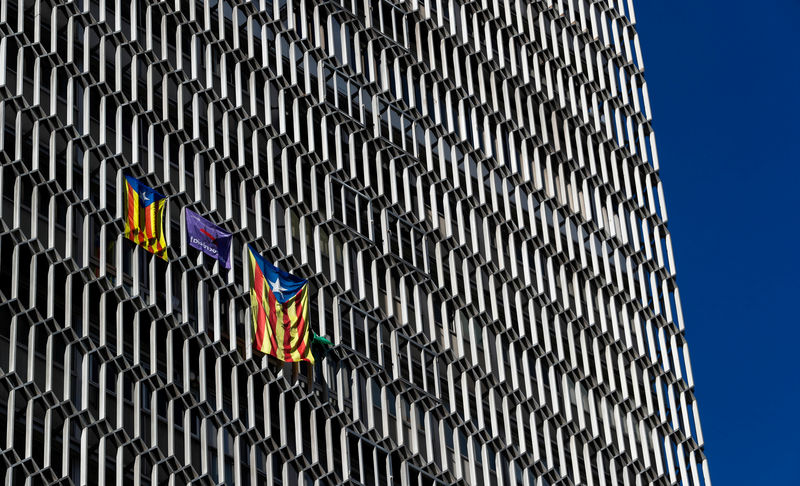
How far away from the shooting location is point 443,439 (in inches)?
3634

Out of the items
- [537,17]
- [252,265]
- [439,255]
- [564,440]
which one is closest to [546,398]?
[564,440]

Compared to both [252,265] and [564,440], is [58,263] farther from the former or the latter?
[564,440]

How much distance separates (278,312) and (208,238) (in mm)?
4579

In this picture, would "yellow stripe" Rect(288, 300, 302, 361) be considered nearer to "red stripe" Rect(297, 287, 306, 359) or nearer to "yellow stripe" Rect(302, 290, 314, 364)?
"red stripe" Rect(297, 287, 306, 359)

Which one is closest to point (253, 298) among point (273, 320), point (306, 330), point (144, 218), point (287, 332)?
point (273, 320)

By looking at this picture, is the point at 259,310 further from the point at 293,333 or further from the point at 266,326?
the point at 293,333

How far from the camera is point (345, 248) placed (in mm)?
95062

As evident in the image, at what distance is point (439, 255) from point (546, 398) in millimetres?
8863

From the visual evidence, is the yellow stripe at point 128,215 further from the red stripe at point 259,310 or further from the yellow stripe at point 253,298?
the red stripe at point 259,310

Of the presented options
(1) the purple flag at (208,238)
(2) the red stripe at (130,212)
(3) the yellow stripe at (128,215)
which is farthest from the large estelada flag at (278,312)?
(2) the red stripe at (130,212)

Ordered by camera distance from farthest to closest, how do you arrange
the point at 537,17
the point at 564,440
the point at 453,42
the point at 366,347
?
the point at 537,17 → the point at 453,42 → the point at 564,440 → the point at 366,347

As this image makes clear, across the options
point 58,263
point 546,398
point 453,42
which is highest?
point 453,42

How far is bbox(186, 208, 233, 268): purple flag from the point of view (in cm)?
8719

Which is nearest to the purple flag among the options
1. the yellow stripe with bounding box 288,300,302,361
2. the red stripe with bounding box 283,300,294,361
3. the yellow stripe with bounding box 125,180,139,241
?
the yellow stripe with bounding box 125,180,139,241
